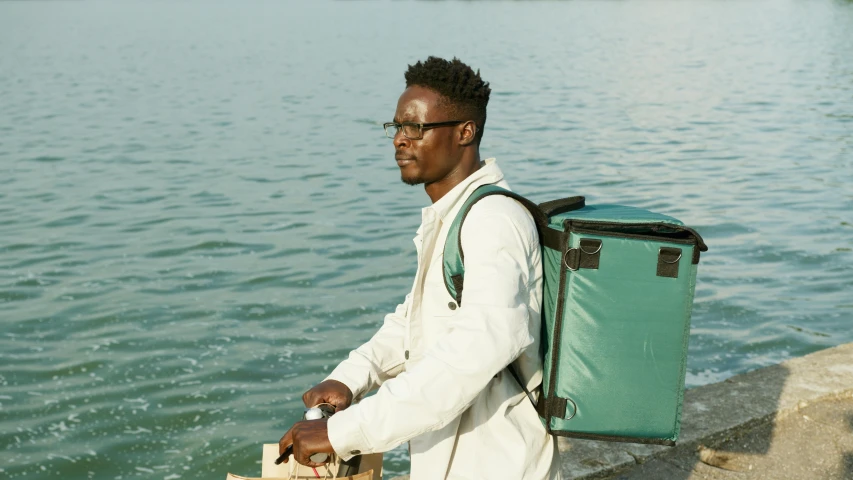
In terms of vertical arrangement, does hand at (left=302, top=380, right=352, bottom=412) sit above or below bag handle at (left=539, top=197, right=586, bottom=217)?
below

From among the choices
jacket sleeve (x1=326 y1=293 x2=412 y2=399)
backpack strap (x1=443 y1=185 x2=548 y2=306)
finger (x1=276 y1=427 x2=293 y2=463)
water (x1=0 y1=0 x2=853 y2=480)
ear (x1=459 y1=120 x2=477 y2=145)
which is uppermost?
ear (x1=459 y1=120 x2=477 y2=145)

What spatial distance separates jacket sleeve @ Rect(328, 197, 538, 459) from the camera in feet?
8.09

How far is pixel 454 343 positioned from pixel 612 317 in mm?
535

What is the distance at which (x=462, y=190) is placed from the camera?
2.82m

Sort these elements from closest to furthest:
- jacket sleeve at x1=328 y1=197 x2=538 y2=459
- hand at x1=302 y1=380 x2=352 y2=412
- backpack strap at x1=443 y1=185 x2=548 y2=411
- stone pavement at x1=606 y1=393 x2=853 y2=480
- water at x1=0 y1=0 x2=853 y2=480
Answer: jacket sleeve at x1=328 y1=197 x2=538 y2=459 < backpack strap at x1=443 y1=185 x2=548 y2=411 < hand at x1=302 y1=380 x2=352 y2=412 < stone pavement at x1=606 y1=393 x2=853 y2=480 < water at x1=0 y1=0 x2=853 y2=480

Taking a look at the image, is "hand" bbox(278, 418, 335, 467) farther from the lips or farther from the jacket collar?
the lips

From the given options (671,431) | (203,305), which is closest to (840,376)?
(671,431)

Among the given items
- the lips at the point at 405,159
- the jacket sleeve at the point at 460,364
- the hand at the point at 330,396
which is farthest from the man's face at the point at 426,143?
the hand at the point at 330,396

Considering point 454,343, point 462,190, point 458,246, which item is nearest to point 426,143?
point 462,190

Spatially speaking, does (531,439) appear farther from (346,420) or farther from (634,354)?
(346,420)

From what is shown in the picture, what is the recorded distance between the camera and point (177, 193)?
51.3 ft

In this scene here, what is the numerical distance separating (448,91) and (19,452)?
19.8 feet

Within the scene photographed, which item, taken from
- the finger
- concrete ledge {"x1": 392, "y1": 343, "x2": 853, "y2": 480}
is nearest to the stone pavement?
concrete ledge {"x1": 392, "y1": 343, "x2": 853, "y2": 480}

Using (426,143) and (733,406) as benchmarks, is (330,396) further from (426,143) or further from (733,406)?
(733,406)
